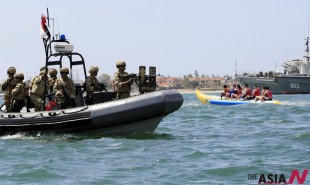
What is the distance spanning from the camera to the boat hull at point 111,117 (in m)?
14.2

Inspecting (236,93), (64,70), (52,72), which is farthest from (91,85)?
(236,93)

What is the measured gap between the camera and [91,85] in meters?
15.8

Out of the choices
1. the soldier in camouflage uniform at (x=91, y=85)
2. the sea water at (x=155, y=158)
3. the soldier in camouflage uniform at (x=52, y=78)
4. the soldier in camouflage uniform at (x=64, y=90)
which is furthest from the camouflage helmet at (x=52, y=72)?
the sea water at (x=155, y=158)

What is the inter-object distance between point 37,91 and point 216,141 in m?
4.41

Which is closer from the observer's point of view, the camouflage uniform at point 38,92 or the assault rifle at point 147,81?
the assault rifle at point 147,81

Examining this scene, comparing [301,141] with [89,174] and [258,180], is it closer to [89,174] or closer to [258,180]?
[258,180]

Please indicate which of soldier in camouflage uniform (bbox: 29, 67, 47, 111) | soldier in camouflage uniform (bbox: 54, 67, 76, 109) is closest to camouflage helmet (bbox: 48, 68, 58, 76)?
soldier in camouflage uniform (bbox: 29, 67, 47, 111)

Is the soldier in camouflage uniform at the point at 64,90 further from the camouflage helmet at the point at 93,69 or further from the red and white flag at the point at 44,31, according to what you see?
the red and white flag at the point at 44,31

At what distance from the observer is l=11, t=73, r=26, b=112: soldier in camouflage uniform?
15531mm

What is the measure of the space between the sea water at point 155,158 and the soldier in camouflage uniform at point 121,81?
1.18 metres

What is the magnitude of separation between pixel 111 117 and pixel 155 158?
112 inches

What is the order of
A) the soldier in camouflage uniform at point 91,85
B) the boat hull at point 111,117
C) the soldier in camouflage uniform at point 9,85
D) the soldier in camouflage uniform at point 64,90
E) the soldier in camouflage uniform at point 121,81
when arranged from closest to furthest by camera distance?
the boat hull at point 111,117 < the soldier in camouflage uniform at point 64,90 < the soldier in camouflage uniform at point 121,81 < the soldier in camouflage uniform at point 91,85 < the soldier in camouflage uniform at point 9,85

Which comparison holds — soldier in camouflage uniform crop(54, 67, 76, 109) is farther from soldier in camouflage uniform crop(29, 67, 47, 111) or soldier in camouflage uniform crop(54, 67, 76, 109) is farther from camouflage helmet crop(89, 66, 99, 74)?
camouflage helmet crop(89, 66, 99, 74)

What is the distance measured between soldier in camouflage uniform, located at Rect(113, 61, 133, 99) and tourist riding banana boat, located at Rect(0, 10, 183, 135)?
0.33 m
